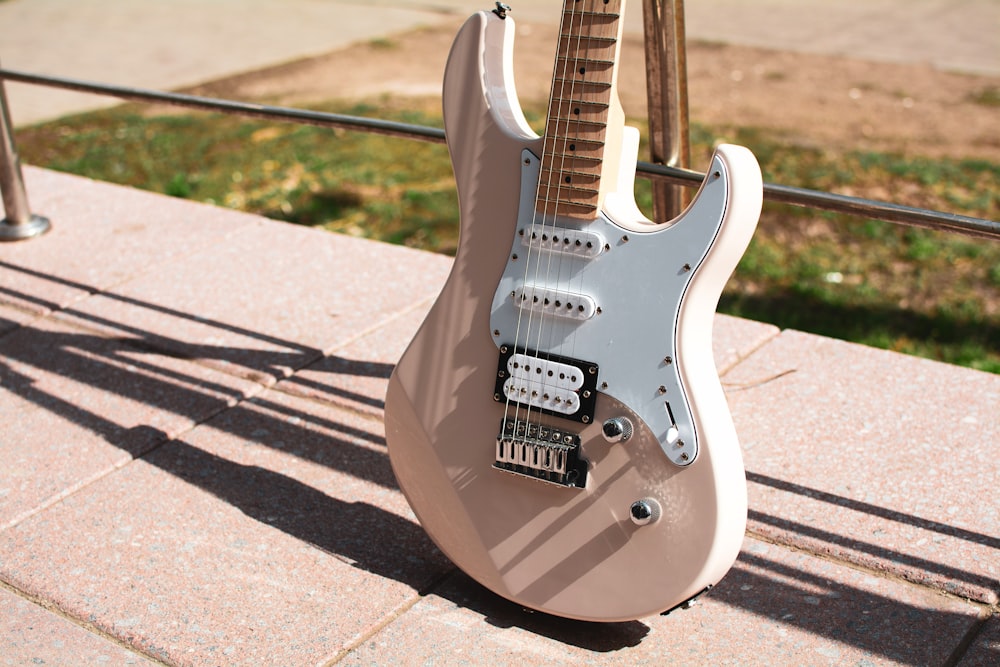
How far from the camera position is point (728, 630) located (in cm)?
226

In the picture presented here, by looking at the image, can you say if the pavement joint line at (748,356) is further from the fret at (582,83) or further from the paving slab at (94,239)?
the paving slab at (94,239)

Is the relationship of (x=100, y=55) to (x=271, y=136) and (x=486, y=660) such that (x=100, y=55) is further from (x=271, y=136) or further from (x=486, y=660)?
(x=486, y=660)

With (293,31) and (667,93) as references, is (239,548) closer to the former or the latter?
(667,93)

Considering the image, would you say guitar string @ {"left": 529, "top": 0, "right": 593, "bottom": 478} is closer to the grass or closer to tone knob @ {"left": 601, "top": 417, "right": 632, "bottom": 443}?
tone knob @ {"left": 601, "top": 417, "right": 632, "bottom": 443}

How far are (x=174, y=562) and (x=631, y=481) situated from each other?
111 cm

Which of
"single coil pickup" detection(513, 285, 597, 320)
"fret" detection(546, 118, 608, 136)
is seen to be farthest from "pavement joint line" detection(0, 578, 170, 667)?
"fret" detection(546, 118, 608, 136)

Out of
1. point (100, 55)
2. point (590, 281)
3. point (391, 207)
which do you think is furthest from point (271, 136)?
point (590, 281)

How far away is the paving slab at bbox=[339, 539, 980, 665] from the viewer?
86.0 inches

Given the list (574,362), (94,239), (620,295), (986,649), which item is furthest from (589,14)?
(94,239)

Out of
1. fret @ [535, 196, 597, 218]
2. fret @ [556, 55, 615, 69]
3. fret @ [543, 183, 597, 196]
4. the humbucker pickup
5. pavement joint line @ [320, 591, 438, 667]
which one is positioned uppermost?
fret @ [556, 55, 615, 69]

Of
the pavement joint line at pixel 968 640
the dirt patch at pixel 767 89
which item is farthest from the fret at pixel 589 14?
the dirt patch at pixel 767 89

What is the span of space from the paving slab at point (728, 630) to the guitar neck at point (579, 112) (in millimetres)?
878

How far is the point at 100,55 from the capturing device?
8867mm

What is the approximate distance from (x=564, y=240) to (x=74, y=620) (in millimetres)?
1326
